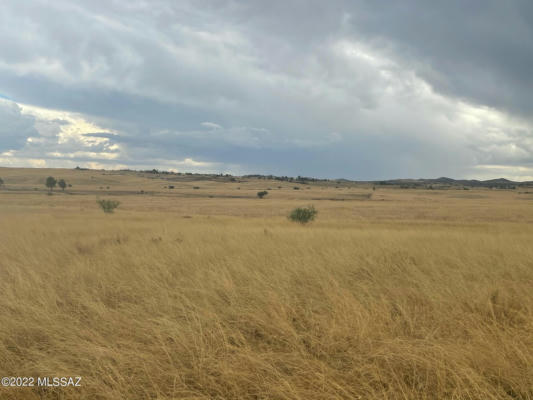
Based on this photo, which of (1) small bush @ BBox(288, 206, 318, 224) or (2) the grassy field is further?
(1) small bush @ BBox(288, 206, 318, 224)

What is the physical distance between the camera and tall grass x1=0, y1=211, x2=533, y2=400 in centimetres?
278

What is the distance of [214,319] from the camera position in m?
3.96

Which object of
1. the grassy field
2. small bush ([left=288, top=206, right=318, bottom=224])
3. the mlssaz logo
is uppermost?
the grassy field

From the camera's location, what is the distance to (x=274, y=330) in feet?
12.1

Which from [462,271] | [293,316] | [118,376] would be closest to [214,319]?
[293,316]

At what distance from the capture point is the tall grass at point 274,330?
2.78 metres

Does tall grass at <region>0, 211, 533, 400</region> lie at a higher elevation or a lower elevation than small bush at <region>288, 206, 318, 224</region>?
higher

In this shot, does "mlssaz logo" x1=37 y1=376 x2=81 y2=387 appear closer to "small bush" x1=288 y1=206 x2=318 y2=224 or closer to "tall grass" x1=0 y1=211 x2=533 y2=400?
"tall grass" x1=0 y1=211 x2=533 y2=400

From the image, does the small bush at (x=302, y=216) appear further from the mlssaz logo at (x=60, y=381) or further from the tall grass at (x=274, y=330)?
the mlssaz logo at (x=60, y=381)

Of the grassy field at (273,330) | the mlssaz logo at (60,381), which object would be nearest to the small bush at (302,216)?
the grassy field at (273,330)

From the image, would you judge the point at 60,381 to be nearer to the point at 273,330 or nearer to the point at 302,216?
the point at 273,330

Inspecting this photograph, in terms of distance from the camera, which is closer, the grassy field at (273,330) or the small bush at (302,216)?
the grassy field at (273,330)

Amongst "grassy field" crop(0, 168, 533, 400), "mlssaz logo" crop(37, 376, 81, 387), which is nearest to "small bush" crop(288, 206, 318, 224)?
"grassy field" crop(0, 168, 533, 400)

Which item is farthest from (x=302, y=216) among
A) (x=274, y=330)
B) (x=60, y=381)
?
(x=60, y=381)
